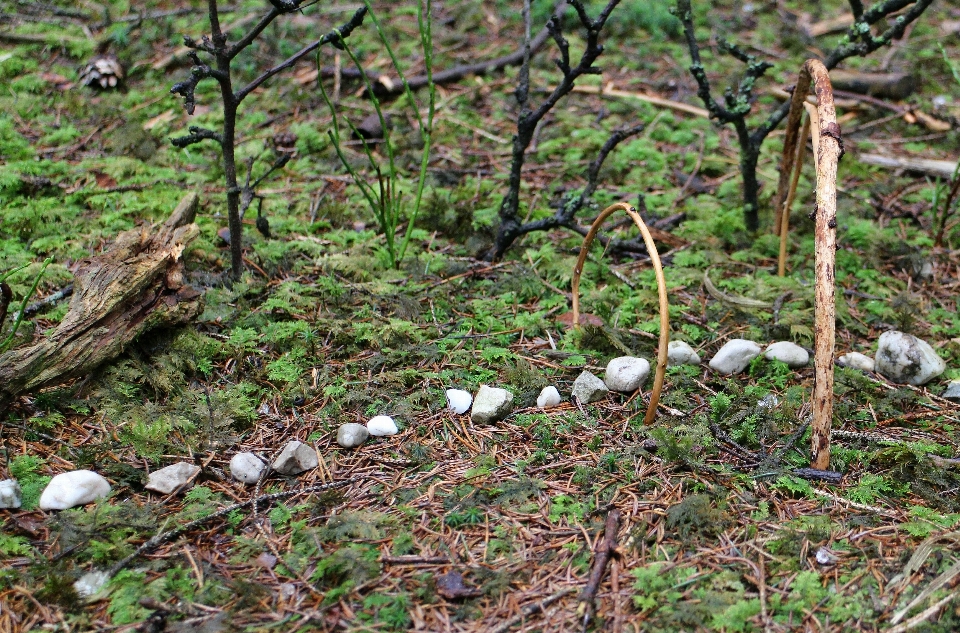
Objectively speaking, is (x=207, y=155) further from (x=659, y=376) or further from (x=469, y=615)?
(x=469, y=615)

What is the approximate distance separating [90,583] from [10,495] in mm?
404

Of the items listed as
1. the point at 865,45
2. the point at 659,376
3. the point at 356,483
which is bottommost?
the point at 356,483

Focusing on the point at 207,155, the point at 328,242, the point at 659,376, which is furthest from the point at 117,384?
the point at 207,155

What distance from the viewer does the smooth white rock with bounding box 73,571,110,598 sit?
5.72ft

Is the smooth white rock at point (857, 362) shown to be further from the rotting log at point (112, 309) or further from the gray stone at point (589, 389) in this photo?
the rotting log at point (112, 309)

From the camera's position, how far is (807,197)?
387 cm

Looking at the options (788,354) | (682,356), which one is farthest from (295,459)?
(788,354)

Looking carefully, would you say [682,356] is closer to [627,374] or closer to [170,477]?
[627,374]

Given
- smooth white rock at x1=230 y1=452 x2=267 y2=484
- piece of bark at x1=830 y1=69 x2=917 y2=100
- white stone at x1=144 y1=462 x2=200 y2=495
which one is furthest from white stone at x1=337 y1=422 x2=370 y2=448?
piece of bark at x1=830 y1=69 x2=917 y2=100

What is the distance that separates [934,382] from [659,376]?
115 cm

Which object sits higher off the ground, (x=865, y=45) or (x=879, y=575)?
(x=865, y=45)

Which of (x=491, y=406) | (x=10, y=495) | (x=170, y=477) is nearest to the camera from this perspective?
(x=10, y=495)

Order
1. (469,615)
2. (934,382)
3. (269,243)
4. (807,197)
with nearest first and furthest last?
(469,615)
(934,382)
(269,243)
(807,197)

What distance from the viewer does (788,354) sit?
8.82 ft
